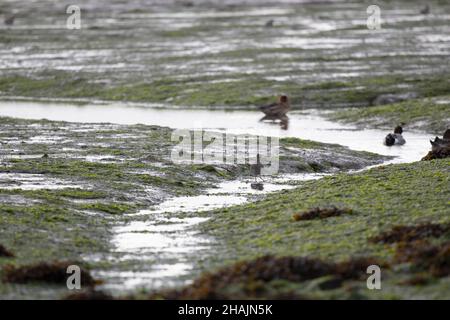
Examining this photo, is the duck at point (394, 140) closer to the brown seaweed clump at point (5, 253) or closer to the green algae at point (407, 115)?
the green algae at point (407, 115)

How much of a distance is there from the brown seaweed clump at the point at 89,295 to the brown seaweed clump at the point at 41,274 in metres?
0.50

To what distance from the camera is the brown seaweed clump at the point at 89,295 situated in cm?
1395

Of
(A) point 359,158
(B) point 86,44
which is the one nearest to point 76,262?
(A) point 359,158

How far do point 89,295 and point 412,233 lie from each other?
5.44 metres

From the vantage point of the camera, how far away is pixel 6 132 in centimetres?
3256

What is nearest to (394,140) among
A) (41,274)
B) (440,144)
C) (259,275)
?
(440,144)

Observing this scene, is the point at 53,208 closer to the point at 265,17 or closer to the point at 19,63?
the point at 19,63

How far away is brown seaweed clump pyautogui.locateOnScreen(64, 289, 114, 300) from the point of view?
549 inches

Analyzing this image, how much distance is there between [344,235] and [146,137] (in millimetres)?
16083

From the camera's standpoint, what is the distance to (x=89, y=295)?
45.9 feet

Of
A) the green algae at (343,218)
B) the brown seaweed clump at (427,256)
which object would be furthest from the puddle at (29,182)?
the brown seaweed clump at (427,256)

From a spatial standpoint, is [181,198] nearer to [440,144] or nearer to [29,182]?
[29,182]

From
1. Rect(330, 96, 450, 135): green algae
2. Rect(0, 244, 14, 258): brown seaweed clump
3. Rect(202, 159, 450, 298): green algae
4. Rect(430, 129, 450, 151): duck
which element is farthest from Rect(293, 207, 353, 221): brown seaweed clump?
Rect(330, 96, 450, 135): green algae

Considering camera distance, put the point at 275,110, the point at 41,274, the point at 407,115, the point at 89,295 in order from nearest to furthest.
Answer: the point at 89,295 → the point at 41,274 → the point at 407,115 → the point at 275,110
